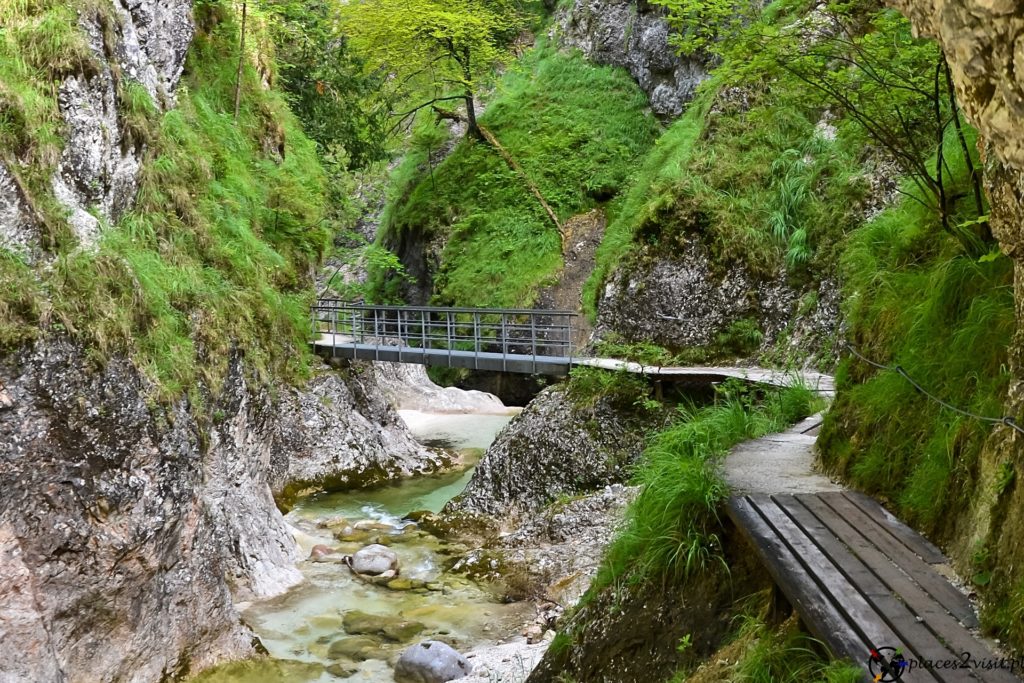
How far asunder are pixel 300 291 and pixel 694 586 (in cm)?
1255

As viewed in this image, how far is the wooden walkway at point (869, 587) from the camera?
2.40m

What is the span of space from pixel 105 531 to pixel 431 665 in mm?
3131

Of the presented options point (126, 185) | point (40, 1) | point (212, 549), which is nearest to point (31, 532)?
point (212, 549)

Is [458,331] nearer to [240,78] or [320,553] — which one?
[240,78]

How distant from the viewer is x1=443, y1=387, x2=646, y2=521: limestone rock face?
960 centimetres

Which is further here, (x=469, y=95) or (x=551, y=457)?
(x=469, y=95)

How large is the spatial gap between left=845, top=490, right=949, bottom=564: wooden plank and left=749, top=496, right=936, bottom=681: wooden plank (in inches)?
17.3

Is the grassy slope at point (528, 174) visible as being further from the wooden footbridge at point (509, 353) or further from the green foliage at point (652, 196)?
the green foliage at point (652, 196)

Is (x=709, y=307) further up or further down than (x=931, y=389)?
further up


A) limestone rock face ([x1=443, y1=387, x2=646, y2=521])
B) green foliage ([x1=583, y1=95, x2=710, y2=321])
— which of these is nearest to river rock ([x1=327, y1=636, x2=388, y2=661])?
limestone rock face ([x1=443, y1=387, x2=646, y2=521])

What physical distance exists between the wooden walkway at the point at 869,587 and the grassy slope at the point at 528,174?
13.4m

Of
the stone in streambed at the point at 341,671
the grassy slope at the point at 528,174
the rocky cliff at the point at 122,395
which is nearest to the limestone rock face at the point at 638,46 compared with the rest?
the grassy slope at the point at 528,174

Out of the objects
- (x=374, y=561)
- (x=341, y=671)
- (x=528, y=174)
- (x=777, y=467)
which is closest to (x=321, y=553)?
(x=374, y=561)

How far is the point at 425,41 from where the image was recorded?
60.3 feet
